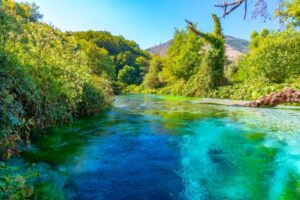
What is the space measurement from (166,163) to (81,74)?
19.3 ft

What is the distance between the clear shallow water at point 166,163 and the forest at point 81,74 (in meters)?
0.71

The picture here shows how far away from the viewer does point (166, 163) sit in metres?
5.61

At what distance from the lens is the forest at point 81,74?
4.49m

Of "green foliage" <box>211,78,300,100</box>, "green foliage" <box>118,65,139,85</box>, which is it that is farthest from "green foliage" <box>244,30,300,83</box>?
"green foliage" <box>118,65,139,85</box>

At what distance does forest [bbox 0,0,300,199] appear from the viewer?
4488 millimetres

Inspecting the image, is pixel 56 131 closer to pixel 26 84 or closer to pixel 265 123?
pixel 26 84

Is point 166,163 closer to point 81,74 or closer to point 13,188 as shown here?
point 13,188

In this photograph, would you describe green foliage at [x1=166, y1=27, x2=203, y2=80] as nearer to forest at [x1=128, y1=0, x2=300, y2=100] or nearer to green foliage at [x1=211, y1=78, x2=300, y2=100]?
forest at [x1=128, y1=0, x2=300, y2=100]

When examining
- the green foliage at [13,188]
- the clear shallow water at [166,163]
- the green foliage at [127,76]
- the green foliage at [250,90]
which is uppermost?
the green foliage at [127,76]

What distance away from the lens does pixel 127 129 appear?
948 cm

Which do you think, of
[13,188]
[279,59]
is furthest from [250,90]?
[13,188]

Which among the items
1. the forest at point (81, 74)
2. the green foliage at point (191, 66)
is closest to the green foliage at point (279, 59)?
the forest at point (81, 74)

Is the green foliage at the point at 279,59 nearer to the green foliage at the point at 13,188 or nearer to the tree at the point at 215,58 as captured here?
the tree at the point at 215,58

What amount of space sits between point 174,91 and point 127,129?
31.5 meters
